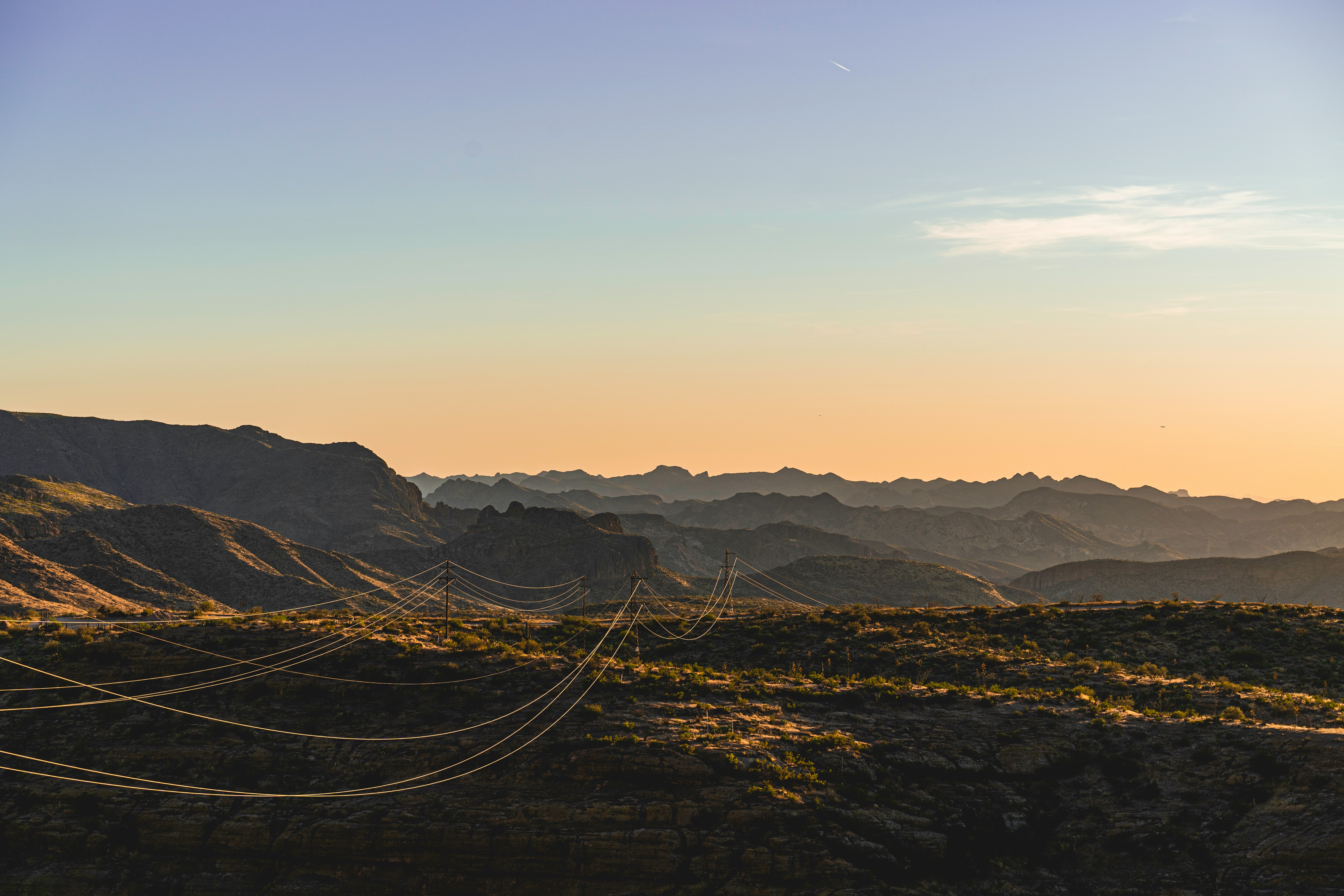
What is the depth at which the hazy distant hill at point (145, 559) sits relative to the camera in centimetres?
8644

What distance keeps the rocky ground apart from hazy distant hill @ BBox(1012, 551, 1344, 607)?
444 feet

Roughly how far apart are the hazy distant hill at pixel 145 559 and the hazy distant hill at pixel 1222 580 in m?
123

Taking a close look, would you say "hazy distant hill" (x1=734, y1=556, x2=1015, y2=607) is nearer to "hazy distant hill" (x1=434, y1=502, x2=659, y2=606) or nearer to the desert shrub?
"hazy distant hill" (x1=434, y1=502, x2=659, y2=606)

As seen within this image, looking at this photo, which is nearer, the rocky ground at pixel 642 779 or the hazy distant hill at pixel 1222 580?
the rocky ground at pixel 642 779

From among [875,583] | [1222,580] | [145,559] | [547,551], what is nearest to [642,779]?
[145,559]

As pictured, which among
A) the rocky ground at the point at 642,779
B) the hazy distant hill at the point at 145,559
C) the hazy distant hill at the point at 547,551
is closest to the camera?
the rocky ground at the point at 642,779

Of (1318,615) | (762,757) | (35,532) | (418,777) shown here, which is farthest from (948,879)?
(35,532)

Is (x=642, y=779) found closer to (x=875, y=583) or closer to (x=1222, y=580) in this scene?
(x=875, y=583)

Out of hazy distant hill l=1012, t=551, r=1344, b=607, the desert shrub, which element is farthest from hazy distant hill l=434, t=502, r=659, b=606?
the desert shrub

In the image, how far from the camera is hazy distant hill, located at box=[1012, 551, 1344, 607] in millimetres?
154250

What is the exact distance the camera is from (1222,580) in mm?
161750

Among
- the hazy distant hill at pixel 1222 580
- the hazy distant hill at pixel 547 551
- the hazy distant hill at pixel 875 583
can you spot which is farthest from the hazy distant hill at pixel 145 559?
the hazy distant hill at pixel 1222 580

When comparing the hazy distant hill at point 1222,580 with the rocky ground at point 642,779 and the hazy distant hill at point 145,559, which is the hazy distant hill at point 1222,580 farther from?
the rocky ground at point 642,779

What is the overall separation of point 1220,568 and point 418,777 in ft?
564
